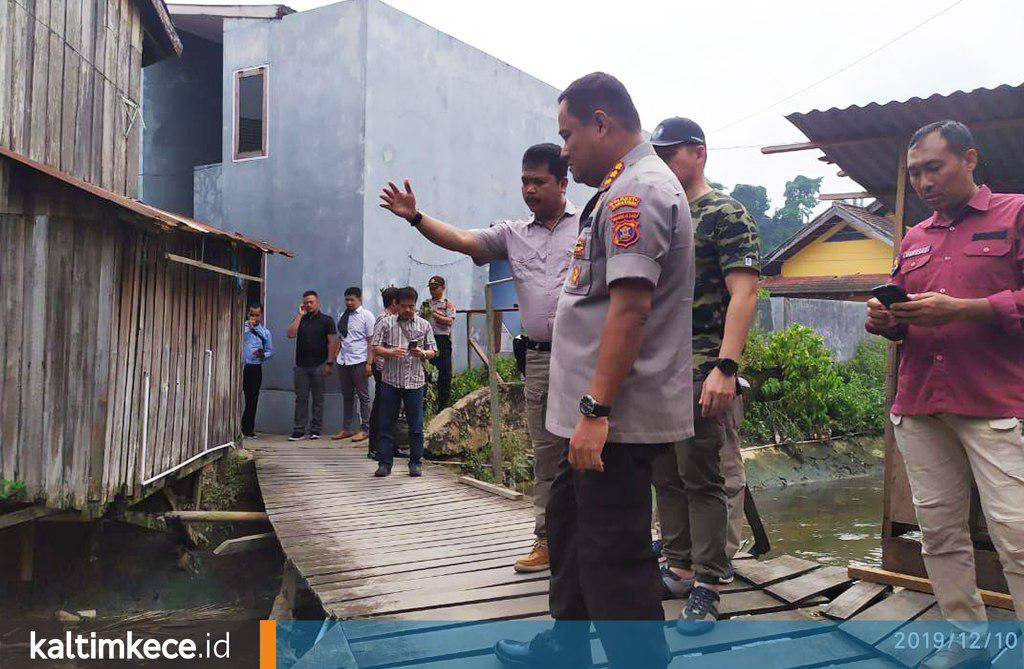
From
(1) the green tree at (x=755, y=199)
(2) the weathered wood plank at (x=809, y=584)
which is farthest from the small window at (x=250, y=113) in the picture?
(1) the green tree at (x=755, y=199)

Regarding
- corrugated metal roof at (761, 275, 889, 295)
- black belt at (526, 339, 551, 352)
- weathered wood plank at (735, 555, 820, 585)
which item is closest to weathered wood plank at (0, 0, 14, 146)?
black belt at (526, 339, 551, 352)

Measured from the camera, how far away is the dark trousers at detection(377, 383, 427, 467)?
7.33m

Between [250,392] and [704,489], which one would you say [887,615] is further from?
[250,392]

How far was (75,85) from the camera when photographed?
290 inches

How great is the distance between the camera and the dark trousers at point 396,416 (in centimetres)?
733

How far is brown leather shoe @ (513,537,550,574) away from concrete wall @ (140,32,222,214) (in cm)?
1077

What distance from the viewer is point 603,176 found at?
242 centimetres

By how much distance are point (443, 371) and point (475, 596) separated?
7013 mm

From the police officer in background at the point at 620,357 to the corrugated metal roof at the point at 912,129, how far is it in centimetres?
242

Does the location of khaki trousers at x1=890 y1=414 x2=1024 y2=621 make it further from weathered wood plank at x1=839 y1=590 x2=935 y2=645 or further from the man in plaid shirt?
the man in plaid shirt

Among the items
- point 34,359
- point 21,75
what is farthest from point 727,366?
point 21,75

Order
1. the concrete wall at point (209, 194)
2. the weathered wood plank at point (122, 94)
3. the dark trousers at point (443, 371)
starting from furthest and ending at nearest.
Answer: the concrete wall at point (209, 194) < the dark trousers at point (443, 371) < the weathered wood plank at point (122, 94)

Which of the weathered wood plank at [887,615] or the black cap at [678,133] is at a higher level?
the black cap at [678,133]

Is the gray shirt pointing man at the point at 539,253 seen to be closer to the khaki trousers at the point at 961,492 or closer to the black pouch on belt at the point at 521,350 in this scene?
the black pouch on belt at the point at 521,350
